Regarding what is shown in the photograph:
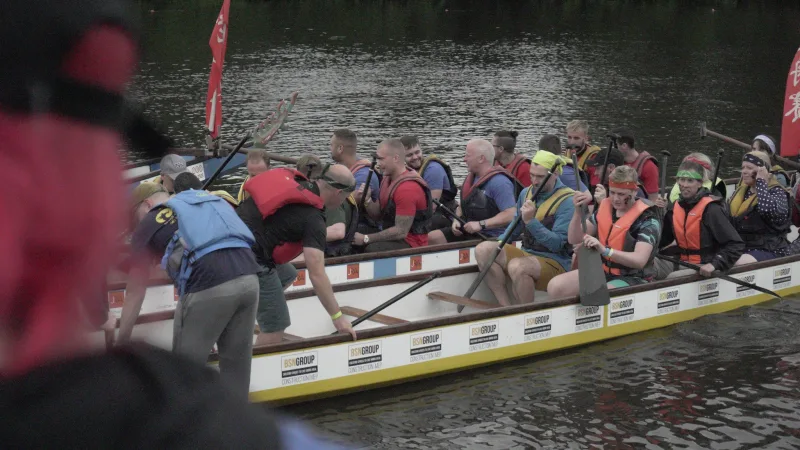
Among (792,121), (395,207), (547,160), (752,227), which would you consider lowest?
(752,227)

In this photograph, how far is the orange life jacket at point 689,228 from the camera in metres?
9.64

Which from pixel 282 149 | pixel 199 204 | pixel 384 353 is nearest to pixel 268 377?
pixel 384 353

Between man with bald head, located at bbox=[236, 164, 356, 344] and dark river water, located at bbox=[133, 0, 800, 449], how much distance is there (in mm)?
1341

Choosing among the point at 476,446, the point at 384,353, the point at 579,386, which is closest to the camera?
the point at 476,446

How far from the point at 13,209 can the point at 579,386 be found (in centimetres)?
810

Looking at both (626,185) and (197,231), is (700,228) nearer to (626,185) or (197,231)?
(626,185)

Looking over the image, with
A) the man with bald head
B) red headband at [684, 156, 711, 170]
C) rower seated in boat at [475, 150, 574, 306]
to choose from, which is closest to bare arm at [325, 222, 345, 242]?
rower seated in boat at [475, 150, 574, 306]

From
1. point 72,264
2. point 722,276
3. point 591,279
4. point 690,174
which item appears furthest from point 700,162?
point 72,264

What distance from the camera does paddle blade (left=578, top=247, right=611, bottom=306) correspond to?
8.62 m

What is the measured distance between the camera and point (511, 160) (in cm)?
1162

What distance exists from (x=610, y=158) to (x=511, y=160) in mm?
1163

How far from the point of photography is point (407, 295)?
9516 millimetres

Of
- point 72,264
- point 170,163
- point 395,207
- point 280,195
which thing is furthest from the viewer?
point 395,207

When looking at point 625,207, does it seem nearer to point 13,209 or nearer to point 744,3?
point 13,209
